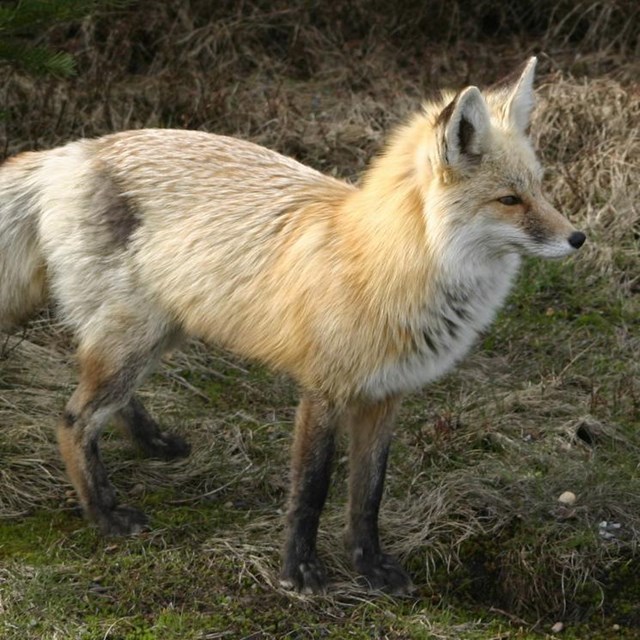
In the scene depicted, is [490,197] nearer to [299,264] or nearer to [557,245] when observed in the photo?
[557,245]

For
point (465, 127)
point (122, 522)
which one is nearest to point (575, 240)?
point (465, 127)

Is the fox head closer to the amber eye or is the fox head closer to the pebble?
the amber eye

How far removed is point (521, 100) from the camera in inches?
161

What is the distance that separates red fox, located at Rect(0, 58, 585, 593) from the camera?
392cm

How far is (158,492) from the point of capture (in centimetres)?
501

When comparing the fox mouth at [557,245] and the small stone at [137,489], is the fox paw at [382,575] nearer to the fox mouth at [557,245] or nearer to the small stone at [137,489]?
the small stone at [137,489]

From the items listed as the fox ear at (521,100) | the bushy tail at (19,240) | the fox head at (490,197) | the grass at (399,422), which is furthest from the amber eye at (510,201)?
the bushy tail at (19,240)

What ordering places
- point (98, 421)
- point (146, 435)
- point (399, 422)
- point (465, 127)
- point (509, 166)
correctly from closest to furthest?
1. point (465, 127)
2. point (509, 166)
3. point (98, 421)
4. point (146, 435)
5. point (399, 422)

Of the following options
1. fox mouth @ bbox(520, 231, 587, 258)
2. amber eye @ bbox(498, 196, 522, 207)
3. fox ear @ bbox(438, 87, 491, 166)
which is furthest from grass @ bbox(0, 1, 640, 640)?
fox ear @ bbox(438, 87, 491, 166)

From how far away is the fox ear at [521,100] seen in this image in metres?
4.07

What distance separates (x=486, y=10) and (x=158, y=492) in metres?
5.18

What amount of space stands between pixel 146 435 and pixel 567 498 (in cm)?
188

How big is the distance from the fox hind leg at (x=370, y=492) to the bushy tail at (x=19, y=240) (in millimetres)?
1511

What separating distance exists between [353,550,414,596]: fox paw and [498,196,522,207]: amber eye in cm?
148
